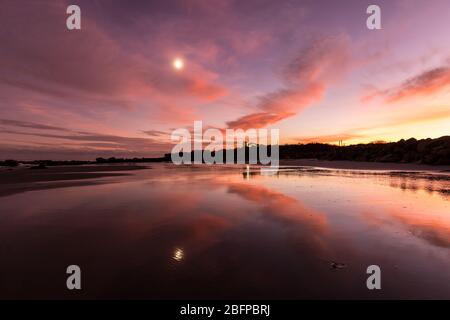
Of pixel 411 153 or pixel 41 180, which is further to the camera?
pixel 411 153

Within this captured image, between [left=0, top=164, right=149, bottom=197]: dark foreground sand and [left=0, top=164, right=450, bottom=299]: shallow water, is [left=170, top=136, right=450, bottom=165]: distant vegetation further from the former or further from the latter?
[left=0, top=164, right=149, bottom=197]: dark foreground sand

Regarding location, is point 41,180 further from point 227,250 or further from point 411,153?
point 411,153

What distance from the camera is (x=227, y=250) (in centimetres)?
570

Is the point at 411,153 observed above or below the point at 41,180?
above

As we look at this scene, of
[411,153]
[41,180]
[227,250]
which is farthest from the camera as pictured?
[411,153]

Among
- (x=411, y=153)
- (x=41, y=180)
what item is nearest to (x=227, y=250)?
(x=41, y=180)

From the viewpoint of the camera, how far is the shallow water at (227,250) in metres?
4.05

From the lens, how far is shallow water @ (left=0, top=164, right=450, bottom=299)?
4.05 m

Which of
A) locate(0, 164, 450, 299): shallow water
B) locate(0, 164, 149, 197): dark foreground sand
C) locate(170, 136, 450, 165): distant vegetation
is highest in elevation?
locate(170, 136, 450, 165): distant vegetation

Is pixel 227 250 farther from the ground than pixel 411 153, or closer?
closer

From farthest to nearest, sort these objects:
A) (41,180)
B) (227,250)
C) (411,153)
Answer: (411,153), (41,180), (227,250)

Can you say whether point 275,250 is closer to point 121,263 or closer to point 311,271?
point 311,271

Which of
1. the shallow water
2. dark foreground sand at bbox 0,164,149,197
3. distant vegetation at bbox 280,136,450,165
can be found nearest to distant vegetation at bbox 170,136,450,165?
distant vegetation at bbox 280,136,450,165

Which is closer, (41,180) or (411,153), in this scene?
(41,180)
